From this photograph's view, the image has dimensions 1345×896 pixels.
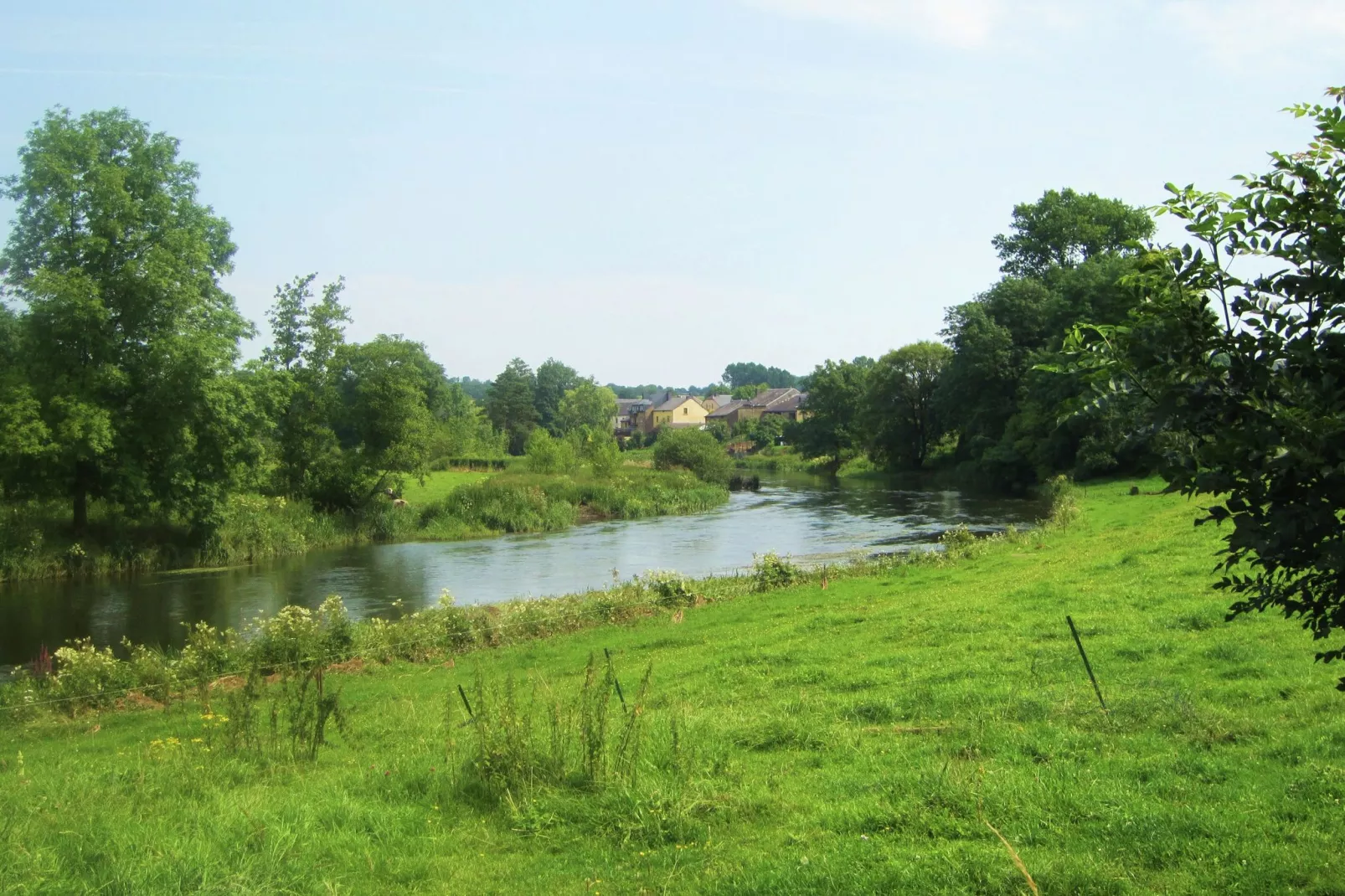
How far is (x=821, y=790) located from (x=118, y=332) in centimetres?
3475

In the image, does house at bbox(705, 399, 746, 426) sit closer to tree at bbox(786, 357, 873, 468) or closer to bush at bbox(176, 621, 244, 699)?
tree at bbox(786, 357, 873, 468)

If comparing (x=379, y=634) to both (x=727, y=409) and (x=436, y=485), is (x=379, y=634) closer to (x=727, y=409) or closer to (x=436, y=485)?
(x=436, y=485)

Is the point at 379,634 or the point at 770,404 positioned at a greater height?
the point at 770,404

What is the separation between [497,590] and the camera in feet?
92.1

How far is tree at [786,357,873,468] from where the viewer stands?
9131cm

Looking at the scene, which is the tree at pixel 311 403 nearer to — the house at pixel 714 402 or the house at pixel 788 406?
the house at pixel 788 406

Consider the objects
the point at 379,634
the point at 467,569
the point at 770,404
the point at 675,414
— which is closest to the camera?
the point at 379,634

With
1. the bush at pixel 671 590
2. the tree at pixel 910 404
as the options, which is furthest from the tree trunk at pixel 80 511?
the tree at pixel 910 404

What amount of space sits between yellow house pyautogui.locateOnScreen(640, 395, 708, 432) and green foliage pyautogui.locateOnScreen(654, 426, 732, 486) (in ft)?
265

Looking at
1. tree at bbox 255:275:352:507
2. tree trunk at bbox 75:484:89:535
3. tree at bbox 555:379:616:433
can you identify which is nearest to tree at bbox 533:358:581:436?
tree at bbox 555:379:616:433

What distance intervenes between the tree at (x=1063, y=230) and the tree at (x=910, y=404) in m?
9.19

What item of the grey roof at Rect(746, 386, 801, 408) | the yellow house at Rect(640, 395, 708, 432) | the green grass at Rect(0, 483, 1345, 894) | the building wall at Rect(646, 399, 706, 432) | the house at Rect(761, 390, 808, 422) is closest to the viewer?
the green grass at Rect(0, 483, 1345, 894)

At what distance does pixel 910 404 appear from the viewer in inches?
3078

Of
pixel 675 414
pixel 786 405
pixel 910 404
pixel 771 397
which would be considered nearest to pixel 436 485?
pixel 910 404
